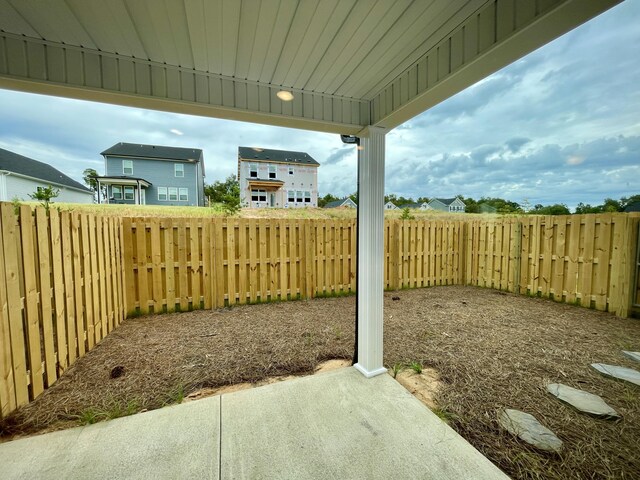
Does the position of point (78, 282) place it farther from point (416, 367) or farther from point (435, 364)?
point (435, 364)

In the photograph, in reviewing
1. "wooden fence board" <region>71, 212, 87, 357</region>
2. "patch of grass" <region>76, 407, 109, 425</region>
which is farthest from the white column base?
"wooden fence board" <region>71, 212, 87, 357</region>

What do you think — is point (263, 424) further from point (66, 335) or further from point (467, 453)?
point (66, 335)

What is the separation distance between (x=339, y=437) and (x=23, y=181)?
20.1ft

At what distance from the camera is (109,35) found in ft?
5.09

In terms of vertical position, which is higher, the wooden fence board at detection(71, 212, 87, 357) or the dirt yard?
the wooden fence board at detection(71, 212, 87, 357)

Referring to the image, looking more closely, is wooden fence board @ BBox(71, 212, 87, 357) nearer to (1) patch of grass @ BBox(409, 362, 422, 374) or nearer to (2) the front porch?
(1) patch of grass @ BBox(409, 362, 422, 374)

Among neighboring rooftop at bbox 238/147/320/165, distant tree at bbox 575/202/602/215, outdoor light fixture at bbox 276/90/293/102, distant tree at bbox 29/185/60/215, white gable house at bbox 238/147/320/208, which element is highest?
neighboring rooftop at bbox 238/147/320/165

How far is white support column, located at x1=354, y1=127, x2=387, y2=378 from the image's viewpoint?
2311 millimetres

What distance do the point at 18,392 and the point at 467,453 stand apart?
123 inches

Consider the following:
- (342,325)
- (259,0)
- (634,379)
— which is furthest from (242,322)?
(634,379)

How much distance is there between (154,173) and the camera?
14992 mm

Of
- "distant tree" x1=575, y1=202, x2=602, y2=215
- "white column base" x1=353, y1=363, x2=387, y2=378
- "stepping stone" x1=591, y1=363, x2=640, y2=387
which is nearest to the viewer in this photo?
"stepping stone" x1=591, y1=363, x2=640, y2=387

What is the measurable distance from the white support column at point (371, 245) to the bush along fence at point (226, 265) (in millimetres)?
2494

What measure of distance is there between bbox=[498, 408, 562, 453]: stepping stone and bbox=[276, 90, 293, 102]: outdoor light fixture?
298 cm
